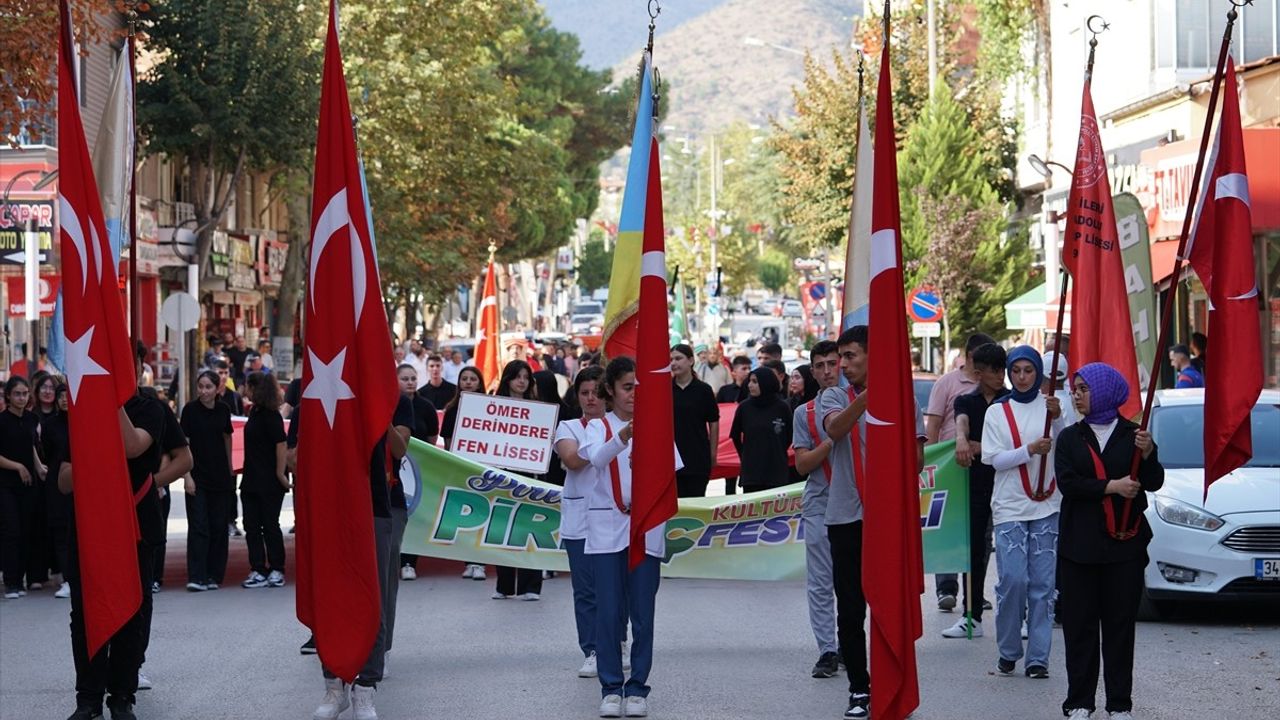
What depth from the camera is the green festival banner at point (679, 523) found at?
13.1 meters

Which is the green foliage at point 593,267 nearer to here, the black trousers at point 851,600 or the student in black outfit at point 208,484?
the student in black outfit at point 208,484

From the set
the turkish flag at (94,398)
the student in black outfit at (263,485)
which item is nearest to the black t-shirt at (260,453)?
the student in black outfit at (263,485)

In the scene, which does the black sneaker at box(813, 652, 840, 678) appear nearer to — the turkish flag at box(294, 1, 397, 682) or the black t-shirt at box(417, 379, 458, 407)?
the turkish flag at box(294, 1, 397, 682)

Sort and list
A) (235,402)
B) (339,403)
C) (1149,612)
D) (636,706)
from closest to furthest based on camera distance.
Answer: (339,403) < (636,706) < (1149,612) < (235,402)

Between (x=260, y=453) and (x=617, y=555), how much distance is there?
21.5 feet

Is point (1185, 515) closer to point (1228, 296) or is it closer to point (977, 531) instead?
point (977, 531)

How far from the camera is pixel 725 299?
133 metres

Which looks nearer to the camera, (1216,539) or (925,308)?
(1216,539)

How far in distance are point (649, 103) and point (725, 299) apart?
12168 centimetres

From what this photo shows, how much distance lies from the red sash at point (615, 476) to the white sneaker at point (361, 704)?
1.59 metres

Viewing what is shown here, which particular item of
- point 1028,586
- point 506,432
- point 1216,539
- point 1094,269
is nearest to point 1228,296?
point 1028,586

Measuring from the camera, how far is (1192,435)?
45.4 ft

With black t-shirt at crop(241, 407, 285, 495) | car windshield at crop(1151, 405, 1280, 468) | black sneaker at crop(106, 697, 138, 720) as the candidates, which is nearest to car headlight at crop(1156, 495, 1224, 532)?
car windshield at crop(1151, 405, 1280, 468)

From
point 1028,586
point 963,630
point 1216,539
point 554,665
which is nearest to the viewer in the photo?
point 1028,586
